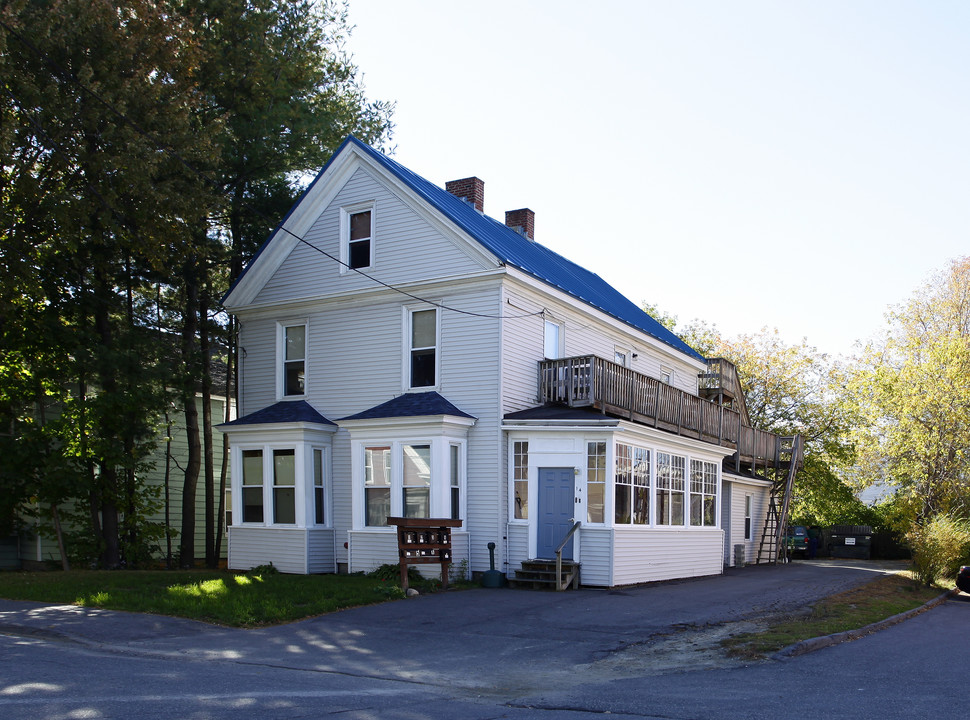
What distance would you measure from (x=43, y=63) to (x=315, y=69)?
31.0 ft

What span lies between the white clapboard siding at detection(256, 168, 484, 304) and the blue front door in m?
4.92

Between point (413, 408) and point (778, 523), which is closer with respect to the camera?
point (413, 408)

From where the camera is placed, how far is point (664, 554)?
71.5ft

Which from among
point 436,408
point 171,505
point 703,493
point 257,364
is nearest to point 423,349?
point 436,408

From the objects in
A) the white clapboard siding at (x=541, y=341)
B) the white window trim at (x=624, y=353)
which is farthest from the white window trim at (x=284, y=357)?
the white window trim at (x=624, y=353)

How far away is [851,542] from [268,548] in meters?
26.0

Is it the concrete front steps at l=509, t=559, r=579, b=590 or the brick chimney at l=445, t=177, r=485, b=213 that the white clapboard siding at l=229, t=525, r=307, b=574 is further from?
the brick chimney at l=445, t=177, r=485, b=213

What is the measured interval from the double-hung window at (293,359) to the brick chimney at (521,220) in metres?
9.09

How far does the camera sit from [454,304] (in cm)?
2094

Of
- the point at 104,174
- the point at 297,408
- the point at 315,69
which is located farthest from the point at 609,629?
the point at 315,69

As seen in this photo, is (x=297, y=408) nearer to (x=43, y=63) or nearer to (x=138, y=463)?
(x=138, y=463)

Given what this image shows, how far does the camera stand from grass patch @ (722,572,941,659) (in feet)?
38.0

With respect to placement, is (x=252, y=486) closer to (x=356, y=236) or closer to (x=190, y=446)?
(x=190, y=446)

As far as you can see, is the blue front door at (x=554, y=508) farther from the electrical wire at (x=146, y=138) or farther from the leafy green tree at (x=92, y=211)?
the leafy green tree at (x=92, y=211)
